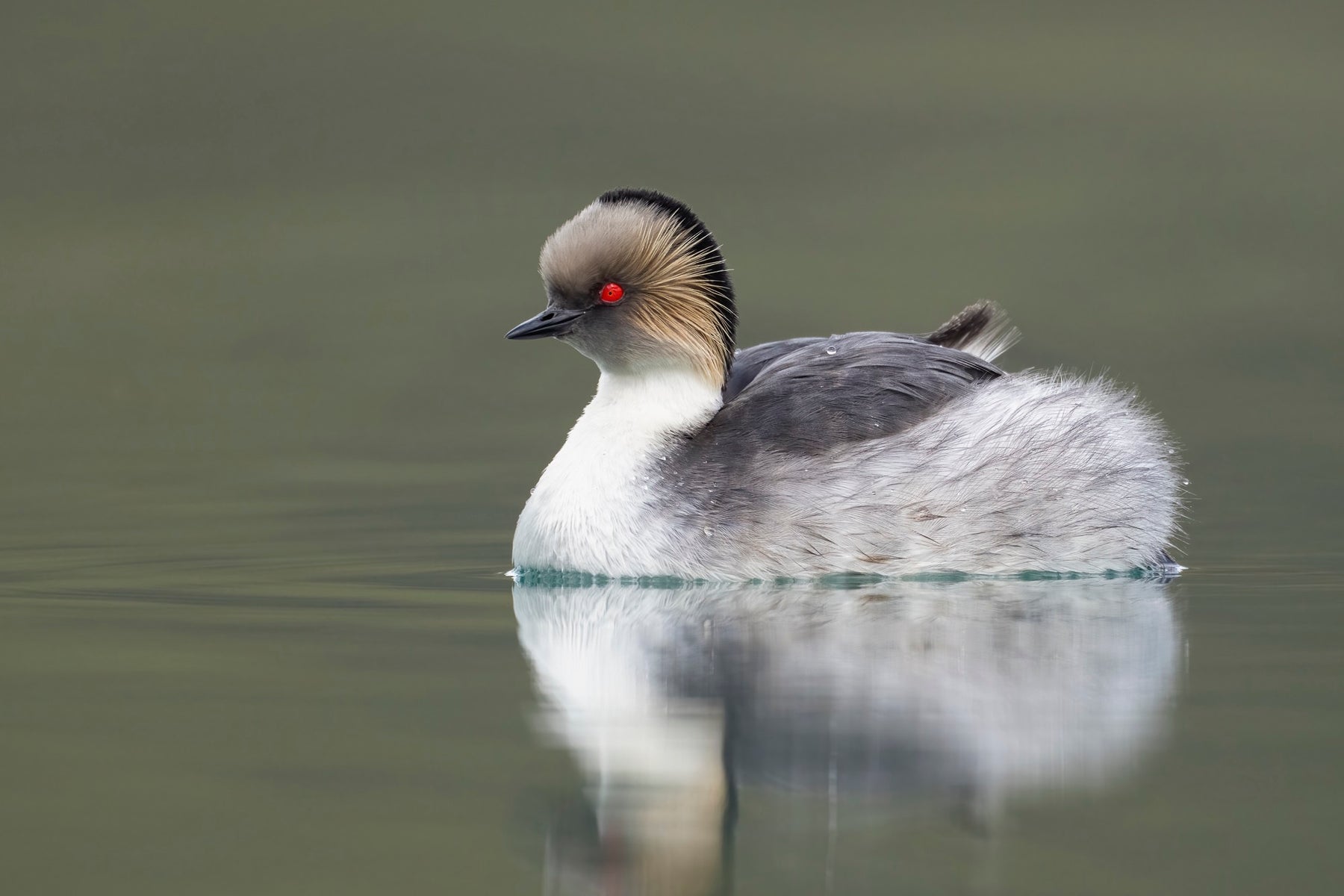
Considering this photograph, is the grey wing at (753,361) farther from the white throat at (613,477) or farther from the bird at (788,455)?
the white throat at (613,477)

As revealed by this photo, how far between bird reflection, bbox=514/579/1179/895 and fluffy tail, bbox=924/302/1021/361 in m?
1.88

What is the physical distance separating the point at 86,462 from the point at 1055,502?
23.5 ft

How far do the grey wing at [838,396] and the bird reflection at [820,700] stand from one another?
0.69 meters

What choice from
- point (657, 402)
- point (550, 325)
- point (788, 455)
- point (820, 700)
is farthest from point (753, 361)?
point (820, 700)

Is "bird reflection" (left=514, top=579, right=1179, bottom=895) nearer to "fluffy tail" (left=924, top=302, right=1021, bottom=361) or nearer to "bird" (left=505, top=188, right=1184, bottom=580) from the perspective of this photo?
"bird" (left=505, top=188, right=1184, bottom=580)

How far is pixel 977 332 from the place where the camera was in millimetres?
10133

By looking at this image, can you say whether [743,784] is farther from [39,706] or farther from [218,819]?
[39,706]

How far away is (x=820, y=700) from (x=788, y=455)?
2.68 m

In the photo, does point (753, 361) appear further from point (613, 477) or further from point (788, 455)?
point (613, 477)

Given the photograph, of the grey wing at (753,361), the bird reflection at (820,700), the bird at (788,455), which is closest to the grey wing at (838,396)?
the bird at (788,455)

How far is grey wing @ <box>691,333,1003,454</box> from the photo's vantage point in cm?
873

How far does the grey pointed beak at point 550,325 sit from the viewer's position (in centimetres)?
880

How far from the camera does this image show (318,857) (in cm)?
465

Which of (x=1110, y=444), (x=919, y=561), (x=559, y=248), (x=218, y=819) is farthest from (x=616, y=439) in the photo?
(x=218, y=819)
